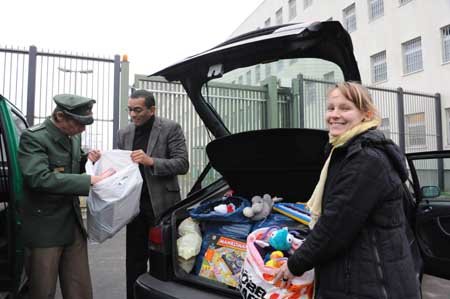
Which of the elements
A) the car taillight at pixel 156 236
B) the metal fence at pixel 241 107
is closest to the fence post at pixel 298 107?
the metal fence at pixel 241 107

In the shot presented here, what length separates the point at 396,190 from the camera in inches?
55.6

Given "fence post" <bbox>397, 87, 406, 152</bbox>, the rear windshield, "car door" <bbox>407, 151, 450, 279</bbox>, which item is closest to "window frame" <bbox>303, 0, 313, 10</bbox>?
"fence post" <bbox>397, 87, 406, 152</bbox>

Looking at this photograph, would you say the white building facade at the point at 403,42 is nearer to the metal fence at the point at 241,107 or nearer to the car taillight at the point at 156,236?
the metal fence at the point at 241,107

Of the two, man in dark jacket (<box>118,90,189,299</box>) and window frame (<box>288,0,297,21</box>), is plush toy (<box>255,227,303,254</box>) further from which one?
window frame (<box>288,0,297,21</box>)

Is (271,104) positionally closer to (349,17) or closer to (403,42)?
(403,42)

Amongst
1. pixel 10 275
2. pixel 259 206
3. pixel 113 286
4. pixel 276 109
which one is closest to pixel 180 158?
pixel 259 206

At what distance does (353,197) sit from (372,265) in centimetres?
26

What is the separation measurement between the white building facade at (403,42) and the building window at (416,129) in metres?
0.98

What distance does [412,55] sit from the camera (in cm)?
1522

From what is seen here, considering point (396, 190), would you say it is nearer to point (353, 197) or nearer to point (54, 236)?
point (353, 197)

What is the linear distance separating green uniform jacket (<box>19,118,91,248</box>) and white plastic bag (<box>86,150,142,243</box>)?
13 centimetres

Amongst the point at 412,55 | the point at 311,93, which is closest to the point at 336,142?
the point at 311,93

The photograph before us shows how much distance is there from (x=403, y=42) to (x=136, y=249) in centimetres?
1580

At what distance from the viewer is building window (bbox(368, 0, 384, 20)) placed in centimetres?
1680
